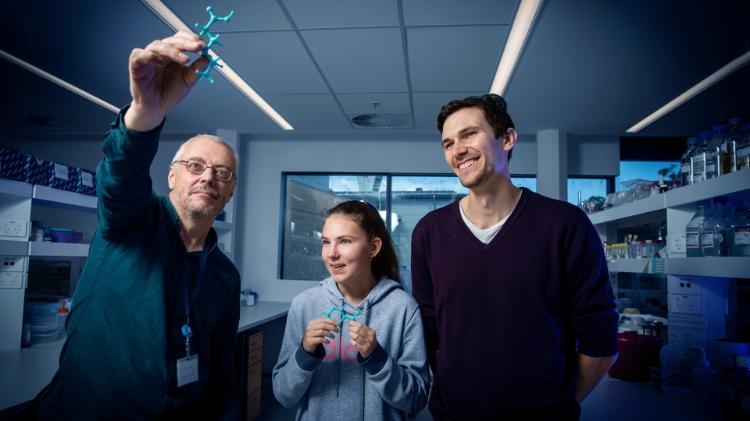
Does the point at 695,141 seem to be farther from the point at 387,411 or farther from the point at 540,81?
the point at 387,411

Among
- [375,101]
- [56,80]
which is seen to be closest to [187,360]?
[375,101]

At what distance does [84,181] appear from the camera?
8.39 ft

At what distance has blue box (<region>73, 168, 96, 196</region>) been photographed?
98.9 inches

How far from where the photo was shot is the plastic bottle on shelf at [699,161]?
74.5 inches

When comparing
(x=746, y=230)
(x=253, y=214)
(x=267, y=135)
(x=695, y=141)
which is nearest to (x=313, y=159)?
(x=267, y=135)

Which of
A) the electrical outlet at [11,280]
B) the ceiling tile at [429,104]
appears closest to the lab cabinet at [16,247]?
Result: the electrical outlet at [11,280]

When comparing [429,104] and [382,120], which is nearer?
[429,104]

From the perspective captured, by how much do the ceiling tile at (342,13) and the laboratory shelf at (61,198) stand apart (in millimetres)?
1665

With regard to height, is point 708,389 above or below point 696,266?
below

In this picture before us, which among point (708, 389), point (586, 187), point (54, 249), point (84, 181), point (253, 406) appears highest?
point (586, 187)

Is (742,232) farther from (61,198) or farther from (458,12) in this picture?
(61,198)

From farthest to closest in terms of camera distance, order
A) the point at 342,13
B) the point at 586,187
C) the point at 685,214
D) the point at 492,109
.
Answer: the point at 586,187, the point at 342,13, the point at 685,214, the point at 492,109

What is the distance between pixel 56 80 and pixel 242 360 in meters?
2.51

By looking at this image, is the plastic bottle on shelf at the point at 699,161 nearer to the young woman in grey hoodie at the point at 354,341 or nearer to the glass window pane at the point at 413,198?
the young woman in grey hoodie at the point at 354,341
